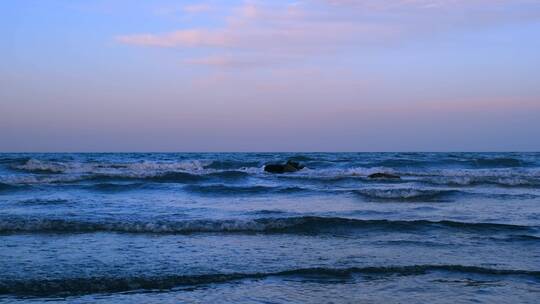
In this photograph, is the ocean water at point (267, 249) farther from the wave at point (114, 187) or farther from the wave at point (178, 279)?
the wave at point (114, 187)

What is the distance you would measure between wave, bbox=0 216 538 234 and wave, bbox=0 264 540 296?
12.6 ft

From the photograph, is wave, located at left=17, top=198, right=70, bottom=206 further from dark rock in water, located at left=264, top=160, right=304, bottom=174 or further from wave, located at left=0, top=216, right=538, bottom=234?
dark rock in water, located at left=264, top=160, right=304, bottom=174

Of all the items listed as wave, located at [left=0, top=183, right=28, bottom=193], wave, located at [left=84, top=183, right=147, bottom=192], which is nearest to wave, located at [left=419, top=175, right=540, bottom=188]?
wave, located at [left=84, top=183, right=147, bottom=192]

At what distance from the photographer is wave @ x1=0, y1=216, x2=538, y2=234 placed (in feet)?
38.8

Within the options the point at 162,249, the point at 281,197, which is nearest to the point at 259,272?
the point at 162,249

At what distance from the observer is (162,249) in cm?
979

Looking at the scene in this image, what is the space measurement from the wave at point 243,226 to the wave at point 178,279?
12.6 ft

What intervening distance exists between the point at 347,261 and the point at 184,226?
4.43 meters

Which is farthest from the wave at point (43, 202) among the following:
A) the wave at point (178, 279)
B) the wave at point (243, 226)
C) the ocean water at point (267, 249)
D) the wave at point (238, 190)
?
the wave at point (178, 279)

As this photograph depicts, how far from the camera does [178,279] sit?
767 cm

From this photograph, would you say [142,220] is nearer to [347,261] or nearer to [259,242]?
[259,242]

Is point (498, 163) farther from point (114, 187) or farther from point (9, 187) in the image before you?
point (9, 187)

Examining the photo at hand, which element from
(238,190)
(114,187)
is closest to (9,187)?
(114,187)

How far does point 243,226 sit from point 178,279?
15.6 ft
